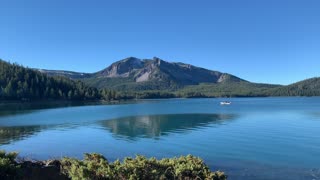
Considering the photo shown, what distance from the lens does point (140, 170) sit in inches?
759

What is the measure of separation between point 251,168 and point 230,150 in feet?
40.8

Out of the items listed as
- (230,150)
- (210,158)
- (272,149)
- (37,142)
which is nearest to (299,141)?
(272,149)

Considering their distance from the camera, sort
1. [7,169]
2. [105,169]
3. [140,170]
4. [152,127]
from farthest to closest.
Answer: [152,127] < [140,170] < [7,169] < [105,169]

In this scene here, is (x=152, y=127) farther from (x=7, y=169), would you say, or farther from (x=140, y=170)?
(x=7, y=169)

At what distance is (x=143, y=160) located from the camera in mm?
19953

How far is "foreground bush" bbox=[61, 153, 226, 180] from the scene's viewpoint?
1850 centimetres

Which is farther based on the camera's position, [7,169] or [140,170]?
[140,170]

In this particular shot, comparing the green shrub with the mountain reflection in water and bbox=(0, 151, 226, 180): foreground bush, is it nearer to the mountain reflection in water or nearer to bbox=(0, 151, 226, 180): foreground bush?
bbox=(0, 151, 226, 180): foreground bush

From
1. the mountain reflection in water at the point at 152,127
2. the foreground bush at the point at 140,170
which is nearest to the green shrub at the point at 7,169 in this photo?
the foreground bush at the point at 140,170

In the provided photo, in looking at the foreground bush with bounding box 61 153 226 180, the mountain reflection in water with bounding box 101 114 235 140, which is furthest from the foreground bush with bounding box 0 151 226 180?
the mountain reflection in water with bounding box 101 114 235 140

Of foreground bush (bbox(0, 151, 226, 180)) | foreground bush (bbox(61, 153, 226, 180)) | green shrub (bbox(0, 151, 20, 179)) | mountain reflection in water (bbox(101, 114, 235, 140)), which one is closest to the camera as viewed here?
foreground bush (bbox(61, 153, 226, 180))

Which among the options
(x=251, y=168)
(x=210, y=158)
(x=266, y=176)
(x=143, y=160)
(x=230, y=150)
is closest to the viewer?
(x=143, y=160)

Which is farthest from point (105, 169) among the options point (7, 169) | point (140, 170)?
point (7, 169)

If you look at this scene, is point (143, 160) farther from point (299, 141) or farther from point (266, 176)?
point (299, 141)
